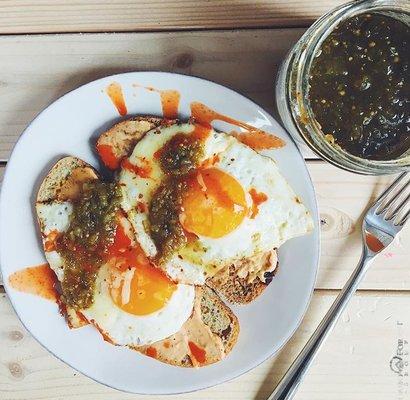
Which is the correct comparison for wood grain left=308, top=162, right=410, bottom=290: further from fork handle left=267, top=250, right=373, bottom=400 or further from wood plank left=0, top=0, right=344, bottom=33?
wood plank left=0, top=0, right=344, bottom=33

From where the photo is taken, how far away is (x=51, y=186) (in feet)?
5.15

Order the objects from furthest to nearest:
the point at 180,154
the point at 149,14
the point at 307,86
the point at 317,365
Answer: the point at 317,365, the point at 149,14, the point at 180,154, the point at 307,86

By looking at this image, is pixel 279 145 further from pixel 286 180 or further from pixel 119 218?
pixel 119 218

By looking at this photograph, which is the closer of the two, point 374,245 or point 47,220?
point 47,220

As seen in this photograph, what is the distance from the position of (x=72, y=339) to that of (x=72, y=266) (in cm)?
18

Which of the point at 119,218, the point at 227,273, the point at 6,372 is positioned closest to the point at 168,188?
the point at 119,218

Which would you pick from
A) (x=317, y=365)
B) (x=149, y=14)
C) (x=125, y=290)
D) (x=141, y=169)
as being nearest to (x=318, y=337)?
(x=317, y=365)

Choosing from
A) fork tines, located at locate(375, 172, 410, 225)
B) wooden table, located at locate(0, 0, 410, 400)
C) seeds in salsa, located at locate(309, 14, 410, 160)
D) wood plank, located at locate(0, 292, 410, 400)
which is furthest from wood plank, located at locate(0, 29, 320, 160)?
wood plank, located at locate(0, 292, 410, 400)

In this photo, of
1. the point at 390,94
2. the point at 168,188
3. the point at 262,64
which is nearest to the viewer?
the point at 390,94

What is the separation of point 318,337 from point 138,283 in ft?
1.50

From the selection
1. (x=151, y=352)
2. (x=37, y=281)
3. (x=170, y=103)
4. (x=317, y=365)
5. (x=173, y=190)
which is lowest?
(x=317, y=365)

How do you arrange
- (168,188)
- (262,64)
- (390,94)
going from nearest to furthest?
(390,94), (168,188), (262,64)

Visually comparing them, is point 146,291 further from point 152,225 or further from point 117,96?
point 117,96

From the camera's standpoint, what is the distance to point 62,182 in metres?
1.57
